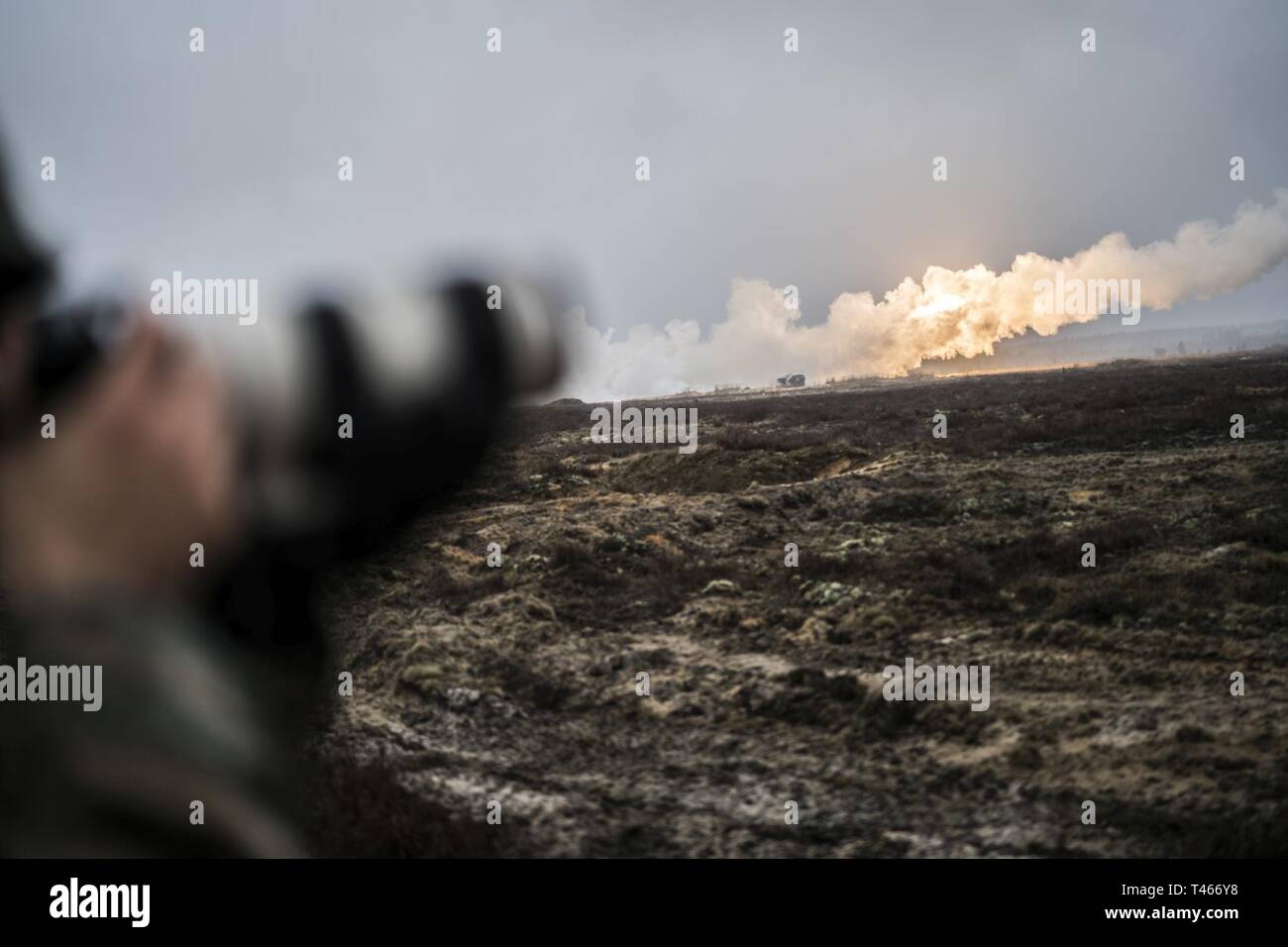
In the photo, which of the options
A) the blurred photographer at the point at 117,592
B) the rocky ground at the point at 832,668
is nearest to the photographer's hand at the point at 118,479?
the blurred photographer at the point at 117,592

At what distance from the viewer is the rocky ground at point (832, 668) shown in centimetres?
739

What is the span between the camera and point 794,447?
29203 mm

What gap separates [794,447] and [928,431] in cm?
681

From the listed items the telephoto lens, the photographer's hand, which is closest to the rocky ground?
the telephoto lens

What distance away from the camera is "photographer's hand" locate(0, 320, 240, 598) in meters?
0.77

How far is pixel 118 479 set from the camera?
0.79 meters

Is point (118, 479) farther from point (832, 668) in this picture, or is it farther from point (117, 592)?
point (832, 668)

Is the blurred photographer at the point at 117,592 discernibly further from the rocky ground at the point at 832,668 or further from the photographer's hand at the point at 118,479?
the rocky ground at the point at 832,668

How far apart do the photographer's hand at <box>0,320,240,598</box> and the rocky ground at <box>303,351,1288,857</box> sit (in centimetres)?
32

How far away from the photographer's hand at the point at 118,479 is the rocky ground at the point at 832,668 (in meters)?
0.32

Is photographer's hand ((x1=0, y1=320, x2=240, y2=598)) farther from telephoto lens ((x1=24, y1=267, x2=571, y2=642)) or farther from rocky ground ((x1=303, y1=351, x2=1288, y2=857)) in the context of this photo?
rocky ground ((x1=303, y1=351, x2=1288, y2=857))

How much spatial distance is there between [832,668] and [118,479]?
36.9ft

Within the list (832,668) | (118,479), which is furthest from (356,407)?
(832,668)
